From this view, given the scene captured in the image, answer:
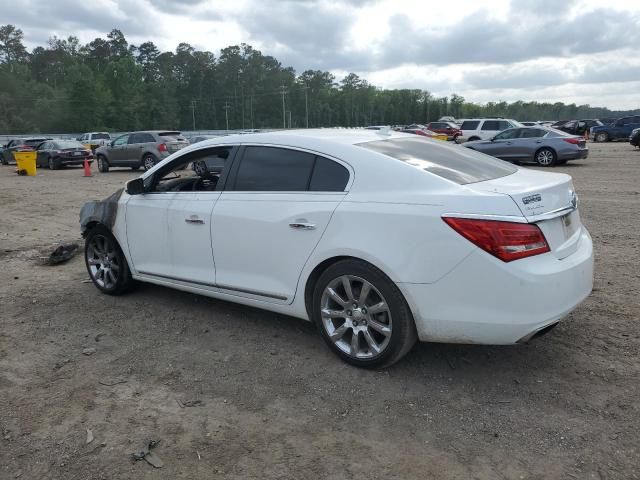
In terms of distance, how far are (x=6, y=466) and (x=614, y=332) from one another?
419 cm

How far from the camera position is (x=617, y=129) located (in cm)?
3672

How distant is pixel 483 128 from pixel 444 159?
26.9 metres

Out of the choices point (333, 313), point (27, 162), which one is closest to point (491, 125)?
point (27, 162)

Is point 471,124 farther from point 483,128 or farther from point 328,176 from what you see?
point 328,176

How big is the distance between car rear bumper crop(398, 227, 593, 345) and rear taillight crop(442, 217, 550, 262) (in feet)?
0.15

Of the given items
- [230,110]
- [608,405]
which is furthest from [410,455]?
[230,110]

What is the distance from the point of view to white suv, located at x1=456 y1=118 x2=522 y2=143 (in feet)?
92.2

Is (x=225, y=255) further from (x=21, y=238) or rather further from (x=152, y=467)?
(x=21, y=238)

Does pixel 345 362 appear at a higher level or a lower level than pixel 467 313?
lower

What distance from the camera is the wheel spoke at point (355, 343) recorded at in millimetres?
3750

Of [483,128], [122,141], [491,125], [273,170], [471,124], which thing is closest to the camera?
[273,170]

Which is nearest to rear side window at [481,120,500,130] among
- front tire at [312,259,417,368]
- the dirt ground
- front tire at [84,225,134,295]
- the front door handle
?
the dirt ground

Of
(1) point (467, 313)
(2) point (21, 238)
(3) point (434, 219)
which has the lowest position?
(2) point (21, 238)

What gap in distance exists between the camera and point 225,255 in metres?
4.38
